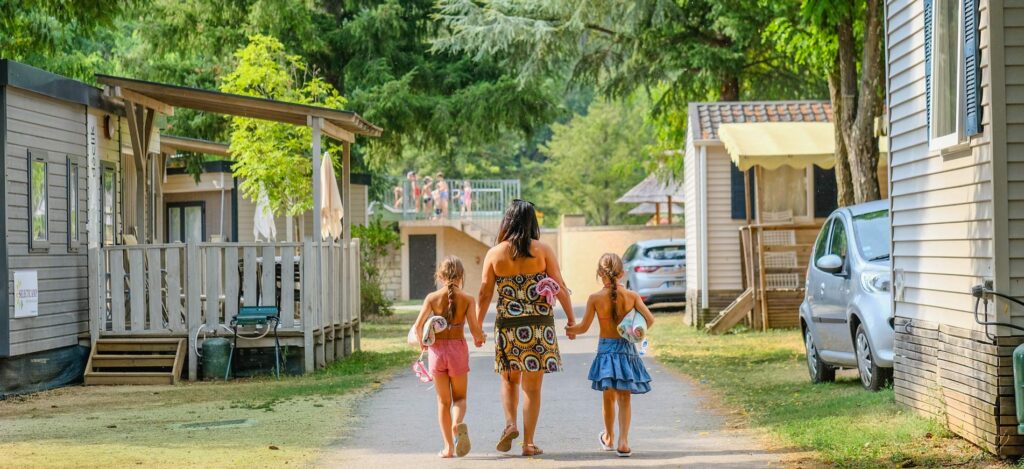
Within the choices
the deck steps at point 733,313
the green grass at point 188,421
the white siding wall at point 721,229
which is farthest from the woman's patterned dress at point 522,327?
the white siding wall at point 721,229

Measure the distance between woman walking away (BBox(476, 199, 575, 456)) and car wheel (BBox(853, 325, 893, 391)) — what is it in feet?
12.7

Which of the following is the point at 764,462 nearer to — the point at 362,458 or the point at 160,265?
the point at 362,458

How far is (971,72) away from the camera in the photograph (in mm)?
8336

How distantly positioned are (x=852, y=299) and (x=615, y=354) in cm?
389

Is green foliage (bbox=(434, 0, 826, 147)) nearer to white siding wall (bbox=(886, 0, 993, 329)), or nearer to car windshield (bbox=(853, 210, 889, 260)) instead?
car windshield (bbox=(853, 210, 889, 260))

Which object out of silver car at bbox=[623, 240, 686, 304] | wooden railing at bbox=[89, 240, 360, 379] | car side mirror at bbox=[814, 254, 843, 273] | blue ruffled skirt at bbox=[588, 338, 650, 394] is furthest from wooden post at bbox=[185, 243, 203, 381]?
silver car at bbox=[623, 240, 686, 304]

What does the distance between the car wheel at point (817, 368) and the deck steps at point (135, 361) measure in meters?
6.91

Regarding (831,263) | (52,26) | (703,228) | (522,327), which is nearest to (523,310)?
(522,327)

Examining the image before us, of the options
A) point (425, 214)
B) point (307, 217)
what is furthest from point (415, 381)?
point (425, 214)

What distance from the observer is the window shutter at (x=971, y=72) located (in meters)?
8.25

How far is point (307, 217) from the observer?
32.7 meters

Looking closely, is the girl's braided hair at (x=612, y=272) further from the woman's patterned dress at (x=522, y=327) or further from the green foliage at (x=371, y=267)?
the green foliage at (x=371, y=267)

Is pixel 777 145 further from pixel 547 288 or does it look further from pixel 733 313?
pixel 547 288

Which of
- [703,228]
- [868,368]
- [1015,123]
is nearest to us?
[1015,123]
